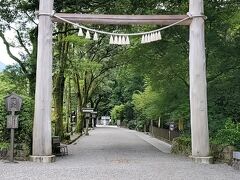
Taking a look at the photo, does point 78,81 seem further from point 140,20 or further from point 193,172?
point 193,172

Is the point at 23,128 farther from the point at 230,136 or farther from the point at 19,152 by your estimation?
the point at 230,136

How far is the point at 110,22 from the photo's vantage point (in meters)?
12.5

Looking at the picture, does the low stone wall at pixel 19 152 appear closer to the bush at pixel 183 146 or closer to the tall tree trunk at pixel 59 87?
the bush at pixel 183 146

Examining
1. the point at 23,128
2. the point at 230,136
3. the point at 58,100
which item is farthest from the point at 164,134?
the point at 23,128

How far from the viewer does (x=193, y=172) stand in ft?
31.1

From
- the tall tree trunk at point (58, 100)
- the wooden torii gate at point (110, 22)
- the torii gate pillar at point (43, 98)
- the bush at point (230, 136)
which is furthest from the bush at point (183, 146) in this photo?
the tall tree trunk at point (58, 100)

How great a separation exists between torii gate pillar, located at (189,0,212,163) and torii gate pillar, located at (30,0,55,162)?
4587mm

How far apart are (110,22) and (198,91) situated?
368 cm

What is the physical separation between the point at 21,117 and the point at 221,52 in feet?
27.3

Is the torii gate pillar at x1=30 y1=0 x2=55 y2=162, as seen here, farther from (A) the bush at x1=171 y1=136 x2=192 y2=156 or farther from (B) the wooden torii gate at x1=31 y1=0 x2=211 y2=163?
(A) the bush at x1=171 y1=136 x2=192 y2=156

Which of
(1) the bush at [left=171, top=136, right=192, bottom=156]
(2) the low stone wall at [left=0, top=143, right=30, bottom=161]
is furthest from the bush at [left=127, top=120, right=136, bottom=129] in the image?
(2) the low stone wall at [left=0, top=143, right=30, bottom=161]

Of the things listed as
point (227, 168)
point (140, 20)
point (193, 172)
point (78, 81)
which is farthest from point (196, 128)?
point (78, 81)

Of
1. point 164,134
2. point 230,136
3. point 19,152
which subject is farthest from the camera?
point 164,134

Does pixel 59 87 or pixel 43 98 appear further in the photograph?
pixel 59 87
